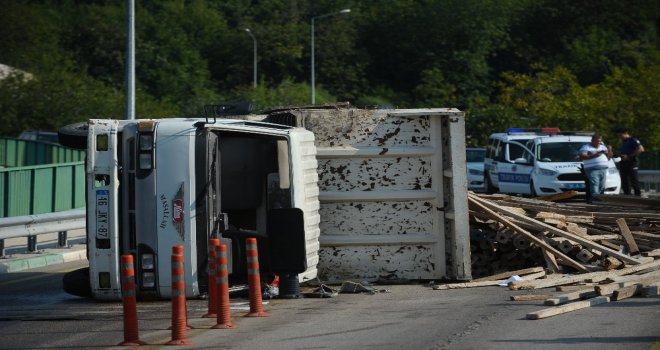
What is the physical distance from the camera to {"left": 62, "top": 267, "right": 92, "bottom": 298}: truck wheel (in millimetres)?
14477

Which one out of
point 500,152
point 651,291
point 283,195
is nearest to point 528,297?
point 651,291

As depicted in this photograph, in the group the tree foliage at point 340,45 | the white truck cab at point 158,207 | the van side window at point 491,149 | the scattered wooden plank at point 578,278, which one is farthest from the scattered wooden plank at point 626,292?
the tree foliage at point 340,45

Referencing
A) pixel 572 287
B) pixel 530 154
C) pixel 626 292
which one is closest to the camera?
pixel 626 292

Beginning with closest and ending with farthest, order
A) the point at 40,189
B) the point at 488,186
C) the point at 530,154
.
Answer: the point at 40,189 < the point at 530,154 < the point at 488,186

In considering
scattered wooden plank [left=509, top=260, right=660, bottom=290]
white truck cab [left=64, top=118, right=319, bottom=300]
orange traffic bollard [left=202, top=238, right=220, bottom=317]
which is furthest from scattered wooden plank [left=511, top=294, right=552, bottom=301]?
orange traffic bollard [left=202, top=238, right=220, bottom=317]

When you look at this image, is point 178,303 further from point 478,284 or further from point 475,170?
point 475,170

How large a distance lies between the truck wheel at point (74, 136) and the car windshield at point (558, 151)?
1922 centimetres

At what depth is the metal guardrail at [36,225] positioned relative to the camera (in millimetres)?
A: 19516

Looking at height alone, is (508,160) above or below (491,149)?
below

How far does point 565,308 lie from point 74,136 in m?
5.82

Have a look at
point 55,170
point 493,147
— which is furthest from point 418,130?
point 493,147

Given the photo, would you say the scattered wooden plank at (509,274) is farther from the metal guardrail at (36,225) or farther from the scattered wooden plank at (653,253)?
the metal guardrail at (36,225)

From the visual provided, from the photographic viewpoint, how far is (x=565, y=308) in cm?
1268

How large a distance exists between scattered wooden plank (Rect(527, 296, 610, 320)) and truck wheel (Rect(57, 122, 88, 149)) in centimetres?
548
